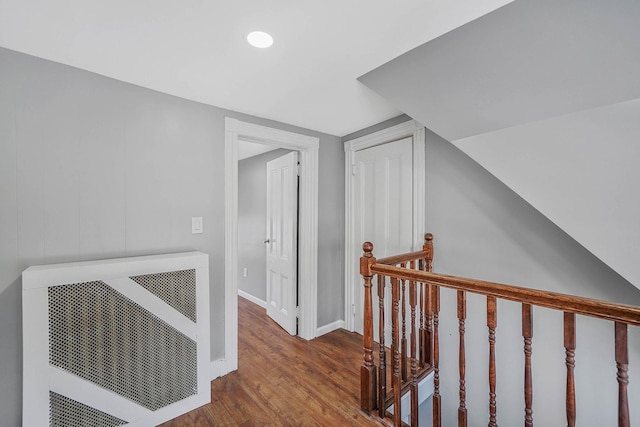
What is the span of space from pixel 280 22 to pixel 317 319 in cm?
Result: 257

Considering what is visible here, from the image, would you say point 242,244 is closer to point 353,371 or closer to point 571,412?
point 353,371

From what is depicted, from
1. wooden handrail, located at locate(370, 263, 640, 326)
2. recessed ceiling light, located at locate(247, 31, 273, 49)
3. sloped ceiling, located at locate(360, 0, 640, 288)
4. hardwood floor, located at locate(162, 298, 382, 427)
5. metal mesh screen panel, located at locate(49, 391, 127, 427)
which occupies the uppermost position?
recessed ceiling light, located at locate(247, 31, 273, 49)

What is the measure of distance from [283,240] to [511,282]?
6.78 feet

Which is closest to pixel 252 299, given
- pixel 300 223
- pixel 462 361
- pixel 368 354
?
pixel 300 223

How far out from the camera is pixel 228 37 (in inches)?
53.4

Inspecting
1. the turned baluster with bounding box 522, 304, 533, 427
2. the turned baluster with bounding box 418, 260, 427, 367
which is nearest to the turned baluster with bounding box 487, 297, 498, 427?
the turned baluster with bounding box 522, 304, 533, 427

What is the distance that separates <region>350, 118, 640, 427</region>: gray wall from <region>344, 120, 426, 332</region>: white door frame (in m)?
Result: 0.07

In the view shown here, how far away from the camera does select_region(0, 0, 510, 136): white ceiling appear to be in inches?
45.6

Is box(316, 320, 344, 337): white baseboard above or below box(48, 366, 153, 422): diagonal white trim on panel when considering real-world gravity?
below

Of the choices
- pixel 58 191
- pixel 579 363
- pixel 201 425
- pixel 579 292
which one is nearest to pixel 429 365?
pixel 579 363

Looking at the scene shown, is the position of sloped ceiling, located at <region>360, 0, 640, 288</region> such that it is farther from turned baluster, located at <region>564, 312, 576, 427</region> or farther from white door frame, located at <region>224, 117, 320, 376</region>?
white door frame, located at <region>224, 117, 320, 376</region>

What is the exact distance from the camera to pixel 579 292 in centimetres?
155

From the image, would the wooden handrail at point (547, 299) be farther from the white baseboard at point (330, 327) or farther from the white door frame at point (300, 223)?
the white baseboard at point (330, 327)

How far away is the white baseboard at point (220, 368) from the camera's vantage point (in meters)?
2.12
